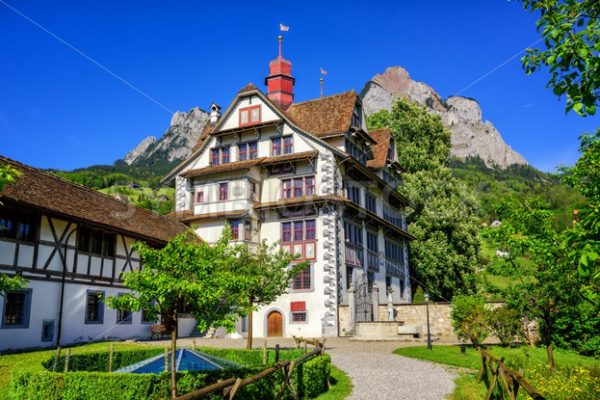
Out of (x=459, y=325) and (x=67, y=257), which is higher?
(x=67, y=257)

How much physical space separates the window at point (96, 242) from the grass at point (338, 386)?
15020mm

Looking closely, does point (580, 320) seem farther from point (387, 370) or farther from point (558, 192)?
point (558, 192)

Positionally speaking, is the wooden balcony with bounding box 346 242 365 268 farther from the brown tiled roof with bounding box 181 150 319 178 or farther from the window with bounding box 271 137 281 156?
the window with bounding box 271 137 281 156

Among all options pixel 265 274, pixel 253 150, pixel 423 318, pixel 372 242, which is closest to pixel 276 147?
pixel 253 150

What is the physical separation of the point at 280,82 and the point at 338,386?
3399cm

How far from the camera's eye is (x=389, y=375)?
17.4 m

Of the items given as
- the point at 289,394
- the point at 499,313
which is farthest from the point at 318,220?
the point at 289,394

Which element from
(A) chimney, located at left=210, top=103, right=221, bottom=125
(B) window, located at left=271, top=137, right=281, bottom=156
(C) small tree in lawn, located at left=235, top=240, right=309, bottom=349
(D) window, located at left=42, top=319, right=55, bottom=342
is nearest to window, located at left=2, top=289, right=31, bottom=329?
(D) window, located at left=42, top=319, right=55, bottom=342

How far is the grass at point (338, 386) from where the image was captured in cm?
1427

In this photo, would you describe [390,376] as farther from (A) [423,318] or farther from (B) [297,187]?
(B) [297,187]

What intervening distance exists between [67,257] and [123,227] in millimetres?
3551

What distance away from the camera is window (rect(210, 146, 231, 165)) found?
3906 cm

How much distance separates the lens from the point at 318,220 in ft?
114

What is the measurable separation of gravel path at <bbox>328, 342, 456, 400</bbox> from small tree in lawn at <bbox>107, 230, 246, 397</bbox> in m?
4.66
